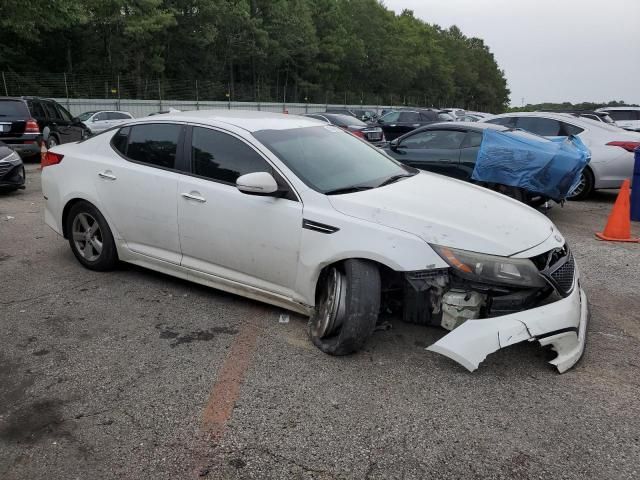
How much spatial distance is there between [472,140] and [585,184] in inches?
119

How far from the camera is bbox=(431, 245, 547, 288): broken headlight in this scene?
10.8 ft

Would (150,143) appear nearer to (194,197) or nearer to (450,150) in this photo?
(194,197)

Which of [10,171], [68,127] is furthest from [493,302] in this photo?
[68,127]

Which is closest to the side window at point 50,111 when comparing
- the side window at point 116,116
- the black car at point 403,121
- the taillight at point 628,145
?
the side window at point 116,116

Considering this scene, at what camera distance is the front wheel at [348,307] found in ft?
11.2

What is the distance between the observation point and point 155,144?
4719 millimetres

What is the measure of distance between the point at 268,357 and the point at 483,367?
1.39 m

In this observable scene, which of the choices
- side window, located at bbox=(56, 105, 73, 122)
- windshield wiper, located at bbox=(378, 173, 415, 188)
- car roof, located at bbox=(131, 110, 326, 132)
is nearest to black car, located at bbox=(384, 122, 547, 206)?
windshield wiper, located at bbox=(378, 173, 415, 188)

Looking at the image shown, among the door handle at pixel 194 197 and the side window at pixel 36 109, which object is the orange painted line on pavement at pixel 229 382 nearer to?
the door handle at pixel 194 197

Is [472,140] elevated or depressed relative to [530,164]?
elevated

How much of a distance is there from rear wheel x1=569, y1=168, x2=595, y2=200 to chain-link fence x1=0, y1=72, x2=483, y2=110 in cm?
2578

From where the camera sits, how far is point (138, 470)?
2.53 metres

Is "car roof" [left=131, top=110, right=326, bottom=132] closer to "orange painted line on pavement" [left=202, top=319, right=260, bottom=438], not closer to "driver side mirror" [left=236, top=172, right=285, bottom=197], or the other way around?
"driver side mirror" [left=236, top=172, right=285, bottom=197]

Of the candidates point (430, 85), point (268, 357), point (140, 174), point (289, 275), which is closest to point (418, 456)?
point (268, 357)
